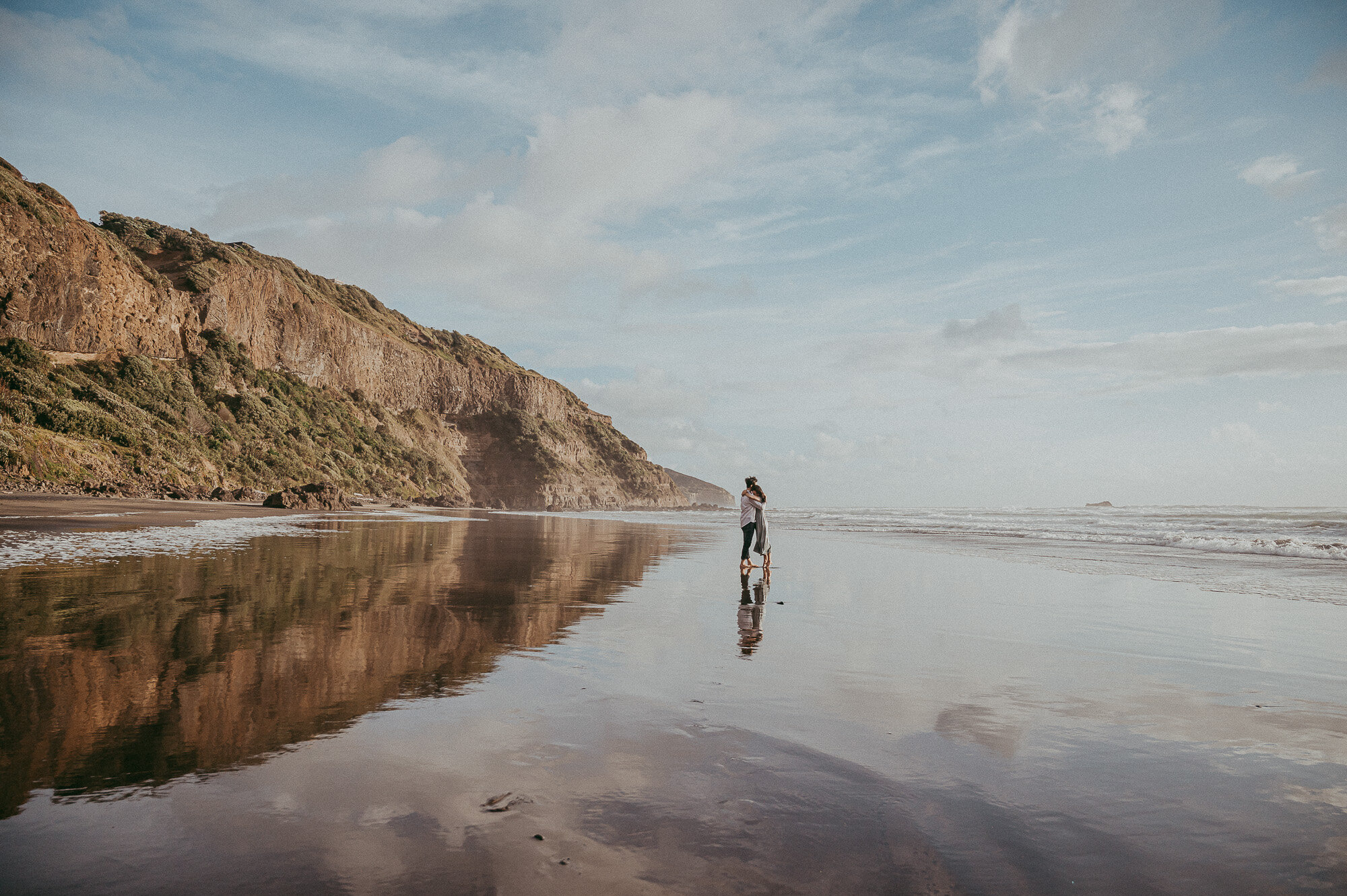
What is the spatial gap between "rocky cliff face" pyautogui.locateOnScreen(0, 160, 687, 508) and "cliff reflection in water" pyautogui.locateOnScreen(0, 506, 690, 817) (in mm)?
26942

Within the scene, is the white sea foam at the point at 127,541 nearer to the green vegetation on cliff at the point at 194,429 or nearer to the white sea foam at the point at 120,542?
the white sea foam at the point at 120,542

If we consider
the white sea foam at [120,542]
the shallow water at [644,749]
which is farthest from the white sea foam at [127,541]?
the shallow water at [644,749]

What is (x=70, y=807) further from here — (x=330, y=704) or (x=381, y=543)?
(x=381, y=543)

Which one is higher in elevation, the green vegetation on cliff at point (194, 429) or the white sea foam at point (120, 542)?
the green vegetation on cliff at point (194, 429)

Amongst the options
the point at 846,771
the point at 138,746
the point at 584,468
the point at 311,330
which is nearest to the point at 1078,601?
the point at 846,771

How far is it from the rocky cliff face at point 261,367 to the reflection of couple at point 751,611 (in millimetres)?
31372

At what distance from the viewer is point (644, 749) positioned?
11.5ft

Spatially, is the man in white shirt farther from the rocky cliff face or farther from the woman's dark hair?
the rocky cliff face

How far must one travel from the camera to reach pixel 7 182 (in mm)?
34906

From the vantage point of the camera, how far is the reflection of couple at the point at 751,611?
646 centimetres

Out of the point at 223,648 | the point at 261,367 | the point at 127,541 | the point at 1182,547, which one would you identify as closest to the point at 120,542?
the point at 127,541

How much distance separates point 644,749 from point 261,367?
67.2 meters

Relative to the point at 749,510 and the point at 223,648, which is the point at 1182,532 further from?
the point at 223,648

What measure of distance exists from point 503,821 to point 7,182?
50265mm
